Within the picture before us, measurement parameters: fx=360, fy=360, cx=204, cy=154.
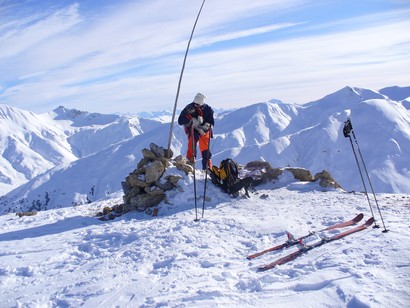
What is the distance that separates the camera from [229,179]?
1427cm

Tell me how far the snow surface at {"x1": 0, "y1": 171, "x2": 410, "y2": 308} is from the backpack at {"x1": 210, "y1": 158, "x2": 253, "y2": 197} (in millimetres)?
1030

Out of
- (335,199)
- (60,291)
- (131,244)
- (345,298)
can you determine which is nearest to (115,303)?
(60,291)

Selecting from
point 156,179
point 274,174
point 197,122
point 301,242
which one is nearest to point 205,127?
point 197,122

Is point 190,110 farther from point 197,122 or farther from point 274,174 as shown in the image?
point 274,174

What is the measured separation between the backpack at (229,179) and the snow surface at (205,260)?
103 cm

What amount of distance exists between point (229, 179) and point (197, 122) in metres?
2.62

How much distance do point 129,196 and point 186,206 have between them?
2.45 metres

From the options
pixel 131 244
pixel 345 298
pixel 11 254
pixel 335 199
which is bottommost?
pixel 335 199

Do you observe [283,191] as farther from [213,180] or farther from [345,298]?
[345,298]

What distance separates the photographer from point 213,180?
14781mm

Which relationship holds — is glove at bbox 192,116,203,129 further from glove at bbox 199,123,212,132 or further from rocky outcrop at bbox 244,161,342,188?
rocky outcrop at bbox 244,161,342,188

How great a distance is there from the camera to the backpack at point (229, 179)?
46.4 feet

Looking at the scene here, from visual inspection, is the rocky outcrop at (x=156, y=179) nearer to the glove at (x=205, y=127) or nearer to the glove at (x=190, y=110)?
→ the glove at (x=205, y=127)

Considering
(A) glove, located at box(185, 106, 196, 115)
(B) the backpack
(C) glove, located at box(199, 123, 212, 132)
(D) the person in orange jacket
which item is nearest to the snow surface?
(B) the backpack
